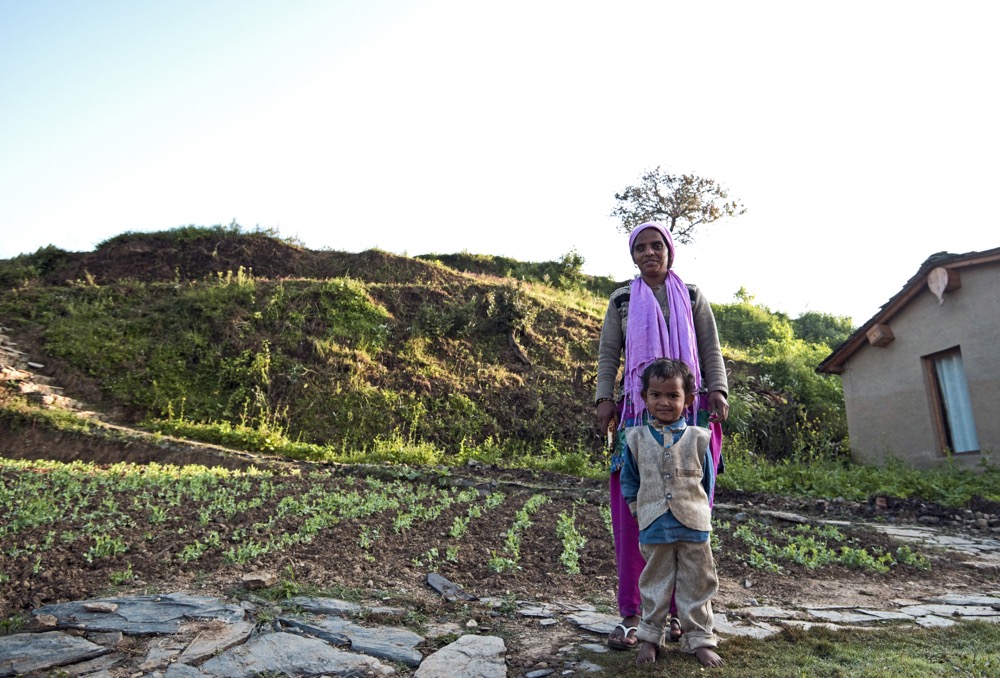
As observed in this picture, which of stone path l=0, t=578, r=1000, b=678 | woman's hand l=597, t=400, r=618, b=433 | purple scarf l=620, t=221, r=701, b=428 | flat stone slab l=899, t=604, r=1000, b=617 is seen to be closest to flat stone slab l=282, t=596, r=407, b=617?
stone path l=0, t=578, r=1000, b=678

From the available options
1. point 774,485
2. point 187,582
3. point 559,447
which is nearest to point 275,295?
point 559,447

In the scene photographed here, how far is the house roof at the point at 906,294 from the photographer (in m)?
10.4

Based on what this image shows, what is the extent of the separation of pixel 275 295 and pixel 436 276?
5.31 meters

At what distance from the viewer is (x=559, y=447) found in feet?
43.5

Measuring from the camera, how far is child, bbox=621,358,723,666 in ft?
9.54

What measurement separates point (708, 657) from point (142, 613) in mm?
2677

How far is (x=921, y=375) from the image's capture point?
1170cm

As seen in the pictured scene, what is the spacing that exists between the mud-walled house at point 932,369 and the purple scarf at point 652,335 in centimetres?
920

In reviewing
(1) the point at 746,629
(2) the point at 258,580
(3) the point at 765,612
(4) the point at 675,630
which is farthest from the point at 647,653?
(2) the point at 258,580

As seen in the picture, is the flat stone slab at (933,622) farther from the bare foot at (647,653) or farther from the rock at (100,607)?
the rock at (100,607)

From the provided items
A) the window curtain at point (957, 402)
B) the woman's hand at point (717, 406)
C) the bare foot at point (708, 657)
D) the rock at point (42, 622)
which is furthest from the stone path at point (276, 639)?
the window curtain at point (957, 402)

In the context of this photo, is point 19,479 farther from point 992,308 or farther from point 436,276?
point 436,276

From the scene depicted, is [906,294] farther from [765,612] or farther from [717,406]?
[717,406]

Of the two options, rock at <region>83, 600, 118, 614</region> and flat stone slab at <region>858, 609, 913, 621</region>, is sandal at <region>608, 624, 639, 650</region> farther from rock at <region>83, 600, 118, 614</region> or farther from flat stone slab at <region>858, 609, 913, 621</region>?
rock at <region>83, 600, 118, 614</region>
